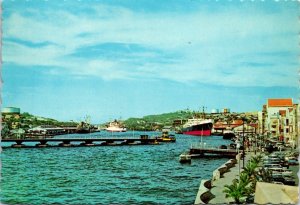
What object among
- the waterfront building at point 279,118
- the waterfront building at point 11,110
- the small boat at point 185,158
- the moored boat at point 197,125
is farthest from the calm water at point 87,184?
the small boat at point 185,158

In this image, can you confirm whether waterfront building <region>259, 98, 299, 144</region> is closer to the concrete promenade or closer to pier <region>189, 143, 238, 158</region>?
the concrete promenade

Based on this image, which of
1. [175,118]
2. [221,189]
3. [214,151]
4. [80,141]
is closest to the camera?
[221,189]

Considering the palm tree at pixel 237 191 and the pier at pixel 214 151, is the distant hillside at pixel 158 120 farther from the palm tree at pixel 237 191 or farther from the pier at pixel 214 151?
the pier at pixel 214 151

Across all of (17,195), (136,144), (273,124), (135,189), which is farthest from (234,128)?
(136,144)

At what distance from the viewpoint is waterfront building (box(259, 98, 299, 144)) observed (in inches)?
167

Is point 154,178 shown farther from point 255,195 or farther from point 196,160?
point 196,160

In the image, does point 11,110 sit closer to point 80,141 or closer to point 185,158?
point 185,158

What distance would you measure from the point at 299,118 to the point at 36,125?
2.78 meters

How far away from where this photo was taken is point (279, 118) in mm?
5043

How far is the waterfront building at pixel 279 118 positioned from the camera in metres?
4.23

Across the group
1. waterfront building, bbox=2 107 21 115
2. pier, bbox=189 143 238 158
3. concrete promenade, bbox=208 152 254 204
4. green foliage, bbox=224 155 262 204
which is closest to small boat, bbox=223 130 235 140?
concrete promenade, bbox=208 152 254 204

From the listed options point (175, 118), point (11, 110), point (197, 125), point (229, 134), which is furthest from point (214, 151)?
point (11, 110)

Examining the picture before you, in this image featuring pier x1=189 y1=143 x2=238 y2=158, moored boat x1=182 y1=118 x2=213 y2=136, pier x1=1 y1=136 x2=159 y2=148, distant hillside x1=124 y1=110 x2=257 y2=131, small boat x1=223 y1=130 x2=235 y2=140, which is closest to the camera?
distant hillside x1=124 y1=110 x2=257 y2=131

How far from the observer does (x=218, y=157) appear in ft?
30.0
